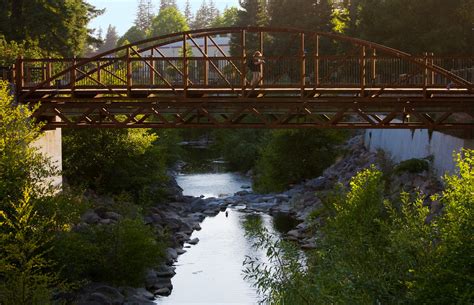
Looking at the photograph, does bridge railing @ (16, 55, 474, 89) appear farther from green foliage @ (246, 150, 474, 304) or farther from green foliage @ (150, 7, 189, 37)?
green foliage @ (150, 7, 189, 37)

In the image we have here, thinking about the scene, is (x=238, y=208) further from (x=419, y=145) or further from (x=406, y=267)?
(x=406, y=267)

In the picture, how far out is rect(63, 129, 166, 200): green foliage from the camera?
158 ft

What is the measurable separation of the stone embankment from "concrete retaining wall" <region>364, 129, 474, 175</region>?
2.58 feet

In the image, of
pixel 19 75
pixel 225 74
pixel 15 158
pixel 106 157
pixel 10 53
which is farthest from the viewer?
pixel 10 53

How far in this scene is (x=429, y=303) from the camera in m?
18.3

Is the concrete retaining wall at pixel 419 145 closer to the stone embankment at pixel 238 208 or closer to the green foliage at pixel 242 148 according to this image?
the stone embankment at pixel 238 208

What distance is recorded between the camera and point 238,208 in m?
55.6

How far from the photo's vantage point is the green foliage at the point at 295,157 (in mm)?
62688

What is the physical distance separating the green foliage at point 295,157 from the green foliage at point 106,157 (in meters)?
15.5

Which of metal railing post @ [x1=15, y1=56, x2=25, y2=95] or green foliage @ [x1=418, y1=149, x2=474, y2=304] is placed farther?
metal railing post @ [x1=15, y1=56, x2=25, y2=95]

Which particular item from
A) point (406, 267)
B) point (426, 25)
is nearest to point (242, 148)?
point (426, 25)

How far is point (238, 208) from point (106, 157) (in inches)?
429

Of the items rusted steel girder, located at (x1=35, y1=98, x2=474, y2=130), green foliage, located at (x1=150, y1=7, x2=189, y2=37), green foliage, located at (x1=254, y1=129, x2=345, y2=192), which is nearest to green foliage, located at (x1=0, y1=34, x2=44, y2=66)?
rusted steel girder, located at (x1=35, y1=98, x2=474, y2=130)

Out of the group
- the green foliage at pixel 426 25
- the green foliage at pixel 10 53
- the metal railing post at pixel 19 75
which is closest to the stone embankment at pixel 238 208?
the metal railing post at pixel 19 75
